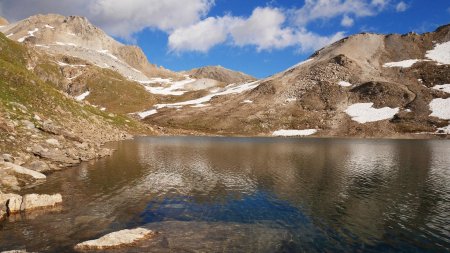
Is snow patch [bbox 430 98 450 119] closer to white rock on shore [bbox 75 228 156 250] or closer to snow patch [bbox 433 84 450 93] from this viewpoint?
snow patch [bbox 433 84 450 93]

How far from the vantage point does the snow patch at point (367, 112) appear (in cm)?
17062

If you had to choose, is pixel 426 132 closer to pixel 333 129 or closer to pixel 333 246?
pixel 333 129

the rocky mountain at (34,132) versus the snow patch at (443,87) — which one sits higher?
the snow patch at (443,87)

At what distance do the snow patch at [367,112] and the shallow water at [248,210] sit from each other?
12115 centimetres

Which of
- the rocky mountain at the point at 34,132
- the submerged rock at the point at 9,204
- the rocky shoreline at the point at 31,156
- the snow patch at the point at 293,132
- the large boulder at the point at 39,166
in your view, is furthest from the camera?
the snow patch at the point at 293,132

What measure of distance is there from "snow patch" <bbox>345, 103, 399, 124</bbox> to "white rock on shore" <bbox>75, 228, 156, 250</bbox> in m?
162

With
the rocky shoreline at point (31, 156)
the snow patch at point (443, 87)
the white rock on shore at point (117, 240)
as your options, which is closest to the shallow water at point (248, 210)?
the white rock on shore at point (117, 240)

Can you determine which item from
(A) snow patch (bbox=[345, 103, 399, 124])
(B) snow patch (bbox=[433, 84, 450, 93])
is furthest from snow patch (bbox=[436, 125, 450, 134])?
(B) snow patch (bbox=[433, 84, 450, 93])

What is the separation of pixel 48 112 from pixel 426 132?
14436 cm

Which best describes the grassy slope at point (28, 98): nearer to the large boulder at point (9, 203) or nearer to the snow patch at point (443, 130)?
the large boulder at point (9, 203)

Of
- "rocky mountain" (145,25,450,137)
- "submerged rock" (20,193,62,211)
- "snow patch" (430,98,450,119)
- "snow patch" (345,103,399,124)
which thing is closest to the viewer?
"submerged rock" (20,193,62,211)

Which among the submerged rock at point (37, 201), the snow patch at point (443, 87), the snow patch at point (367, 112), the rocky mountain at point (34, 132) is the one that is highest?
the snow patch at point (443, 87)

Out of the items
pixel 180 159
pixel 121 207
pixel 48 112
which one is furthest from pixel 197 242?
pixel 48 112

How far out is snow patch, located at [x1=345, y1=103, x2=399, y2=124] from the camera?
171 m
